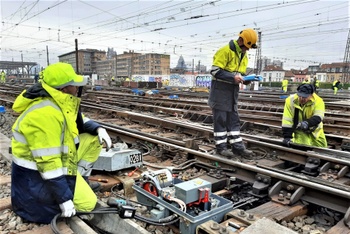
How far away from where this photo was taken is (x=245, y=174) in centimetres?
414

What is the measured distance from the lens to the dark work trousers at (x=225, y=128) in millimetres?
5062

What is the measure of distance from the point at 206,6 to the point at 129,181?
60.8 ft

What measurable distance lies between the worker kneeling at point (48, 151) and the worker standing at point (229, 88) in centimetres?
259

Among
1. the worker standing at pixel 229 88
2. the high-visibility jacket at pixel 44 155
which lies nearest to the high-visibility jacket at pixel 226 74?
the worker standing at pixel 229 88

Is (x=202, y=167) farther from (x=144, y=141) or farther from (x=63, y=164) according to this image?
(x=63, y=164)

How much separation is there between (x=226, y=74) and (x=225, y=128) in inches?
37.9

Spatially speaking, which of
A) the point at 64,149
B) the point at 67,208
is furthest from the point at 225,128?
the point at 67,208

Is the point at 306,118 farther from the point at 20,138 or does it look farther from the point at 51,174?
the point at 20,138

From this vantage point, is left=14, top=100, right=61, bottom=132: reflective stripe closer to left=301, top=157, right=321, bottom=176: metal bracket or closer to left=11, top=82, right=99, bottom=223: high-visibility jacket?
left=11, top=82, right=99, bottom=223: high-visibility jacket

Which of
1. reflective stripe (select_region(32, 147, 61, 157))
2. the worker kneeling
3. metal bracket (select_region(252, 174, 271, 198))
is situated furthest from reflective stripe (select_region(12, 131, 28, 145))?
metal bracket (select_region(252, 174, 271, 198))

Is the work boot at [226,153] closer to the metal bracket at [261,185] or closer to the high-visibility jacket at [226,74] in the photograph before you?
the high-visibility jacket at [226,74]

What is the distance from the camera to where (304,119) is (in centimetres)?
546

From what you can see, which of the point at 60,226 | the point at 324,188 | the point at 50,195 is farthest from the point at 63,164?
the point at 324,188

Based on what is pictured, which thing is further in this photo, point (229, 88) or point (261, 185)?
point (229, 88)
